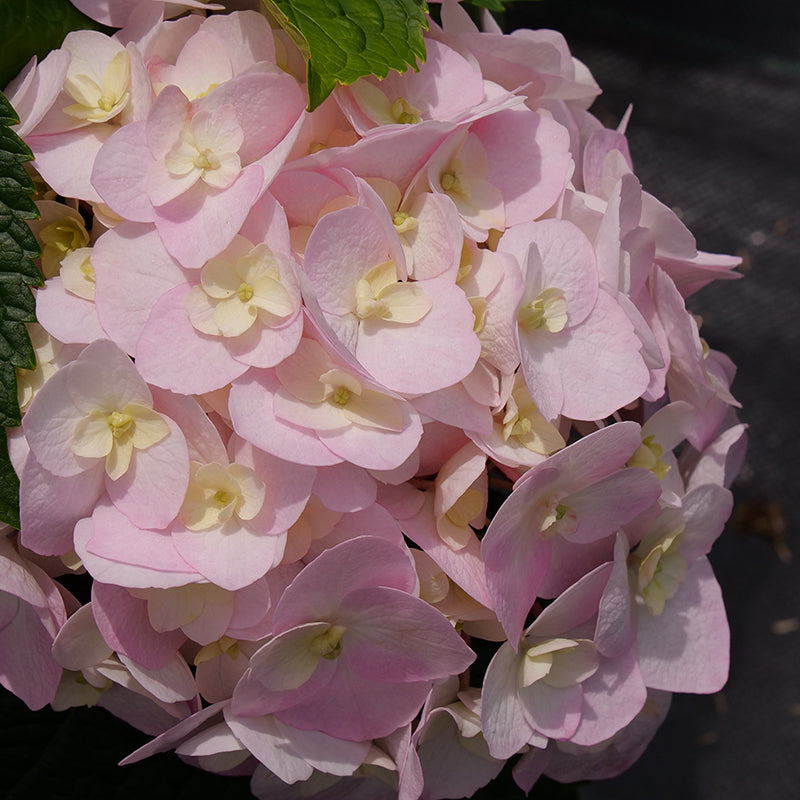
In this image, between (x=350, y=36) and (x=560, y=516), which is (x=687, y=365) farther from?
(x=350, y=36)

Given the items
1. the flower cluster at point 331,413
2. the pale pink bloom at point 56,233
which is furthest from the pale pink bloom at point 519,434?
the pale pink bloom at point 56,233

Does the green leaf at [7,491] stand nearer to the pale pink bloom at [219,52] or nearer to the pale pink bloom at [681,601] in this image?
the pale pink bloom at [219,52]

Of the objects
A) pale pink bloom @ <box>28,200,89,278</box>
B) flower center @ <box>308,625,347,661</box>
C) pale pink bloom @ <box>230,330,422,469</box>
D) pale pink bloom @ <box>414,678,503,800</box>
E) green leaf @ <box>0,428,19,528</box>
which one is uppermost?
pale pink bloom @ <box>28,200,89,278</box>

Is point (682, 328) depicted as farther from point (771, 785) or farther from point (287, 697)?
point (771, 785)

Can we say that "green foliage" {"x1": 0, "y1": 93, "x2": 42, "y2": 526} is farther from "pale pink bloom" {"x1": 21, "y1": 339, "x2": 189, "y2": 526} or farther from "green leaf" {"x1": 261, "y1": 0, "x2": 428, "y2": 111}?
"green leaf" {"x1": 261, "y1": 0, "x2": 428, "y2": 111}

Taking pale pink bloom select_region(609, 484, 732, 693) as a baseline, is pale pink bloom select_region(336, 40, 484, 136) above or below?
above

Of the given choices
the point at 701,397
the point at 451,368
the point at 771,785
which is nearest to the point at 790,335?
the point at 771,785

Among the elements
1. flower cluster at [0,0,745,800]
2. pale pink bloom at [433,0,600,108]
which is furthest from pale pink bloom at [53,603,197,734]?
pale pink bloom at [433,0,600,108]
